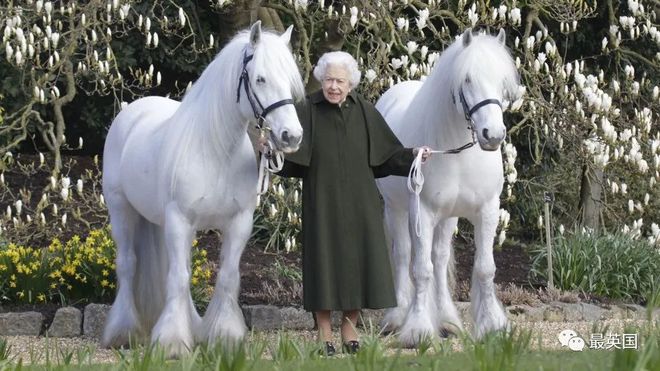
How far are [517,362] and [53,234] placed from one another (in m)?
7.04

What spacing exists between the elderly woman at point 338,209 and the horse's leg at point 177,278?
24.8 inches

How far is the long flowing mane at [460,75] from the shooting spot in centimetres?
629

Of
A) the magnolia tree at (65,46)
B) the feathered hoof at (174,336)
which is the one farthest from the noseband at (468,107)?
the magnolia tree at (65,46)

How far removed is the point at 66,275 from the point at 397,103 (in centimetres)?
253

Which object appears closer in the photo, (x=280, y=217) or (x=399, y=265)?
(x=399, y=265)

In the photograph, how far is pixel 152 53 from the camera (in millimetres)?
11867

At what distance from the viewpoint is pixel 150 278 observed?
7.24m

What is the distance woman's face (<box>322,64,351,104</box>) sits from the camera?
6082mm

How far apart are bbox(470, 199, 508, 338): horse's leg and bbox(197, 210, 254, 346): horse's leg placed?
134 cm

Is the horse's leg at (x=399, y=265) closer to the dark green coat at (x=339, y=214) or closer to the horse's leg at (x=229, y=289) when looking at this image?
the dark green coat at (x=339, y=214)

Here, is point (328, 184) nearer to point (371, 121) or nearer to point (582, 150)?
point (371, 121)

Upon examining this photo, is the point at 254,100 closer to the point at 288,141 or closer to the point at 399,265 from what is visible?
the point at 288,141

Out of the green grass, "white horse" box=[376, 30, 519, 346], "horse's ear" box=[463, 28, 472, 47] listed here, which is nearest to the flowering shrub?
"white horse" box=[376, 30, 519, 346]

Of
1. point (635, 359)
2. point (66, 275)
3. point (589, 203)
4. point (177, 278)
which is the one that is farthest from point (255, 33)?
point (589, 203)
